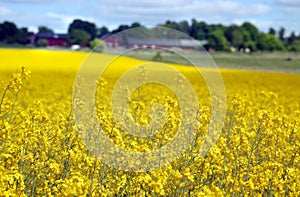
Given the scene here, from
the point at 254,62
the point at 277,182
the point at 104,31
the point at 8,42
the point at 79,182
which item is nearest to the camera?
the point at 79,182

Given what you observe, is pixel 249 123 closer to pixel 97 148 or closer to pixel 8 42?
pixel 97 148

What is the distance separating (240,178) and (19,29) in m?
57.4

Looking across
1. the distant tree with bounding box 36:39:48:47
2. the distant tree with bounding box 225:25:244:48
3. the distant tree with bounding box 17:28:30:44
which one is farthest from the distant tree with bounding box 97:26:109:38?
the distant tree with bounding box 225:25:244:48

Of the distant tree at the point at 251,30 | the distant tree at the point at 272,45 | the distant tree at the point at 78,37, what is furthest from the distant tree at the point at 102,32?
the distant tree at the point at 251,30

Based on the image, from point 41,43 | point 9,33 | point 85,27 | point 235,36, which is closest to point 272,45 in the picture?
point 235,36

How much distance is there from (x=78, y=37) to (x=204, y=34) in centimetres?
3958

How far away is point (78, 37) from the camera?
62188 mm

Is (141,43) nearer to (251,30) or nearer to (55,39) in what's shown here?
(55,39)

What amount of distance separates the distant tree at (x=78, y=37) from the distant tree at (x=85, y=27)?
1.42 feet

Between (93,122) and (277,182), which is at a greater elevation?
(93,122)

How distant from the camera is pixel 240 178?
18.6 feet

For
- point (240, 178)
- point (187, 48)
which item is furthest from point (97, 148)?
point (187, 48)

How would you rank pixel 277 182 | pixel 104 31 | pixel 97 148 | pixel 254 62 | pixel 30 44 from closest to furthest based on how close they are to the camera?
pixel 277 182 → pixel 97 148 → pixel 254 62 → pixel 30 44 → pixel 104 31

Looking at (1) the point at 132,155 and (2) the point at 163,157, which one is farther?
(2) the point at 163,157
